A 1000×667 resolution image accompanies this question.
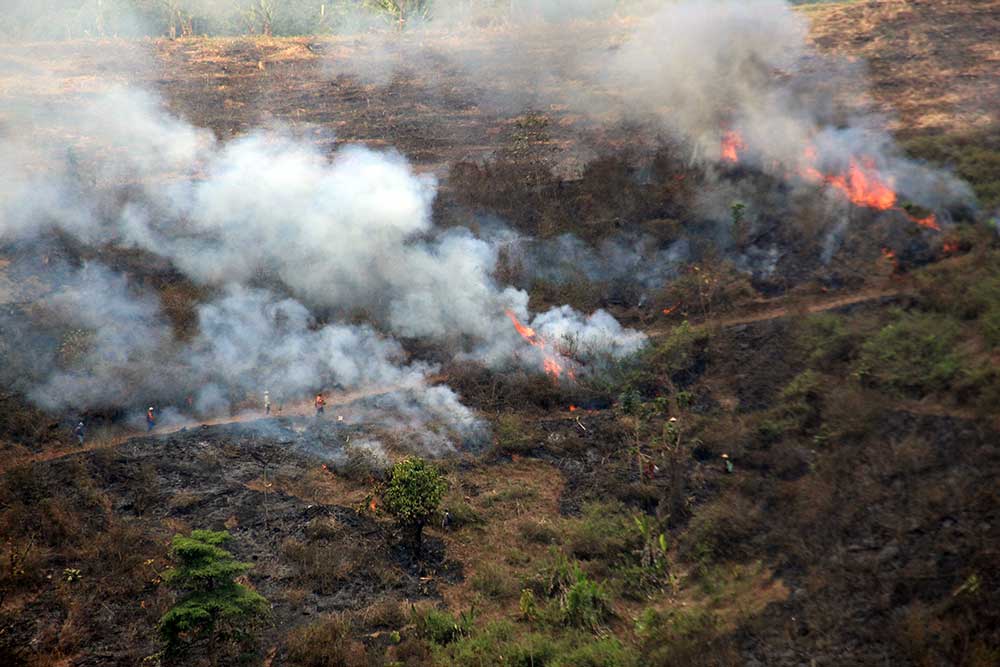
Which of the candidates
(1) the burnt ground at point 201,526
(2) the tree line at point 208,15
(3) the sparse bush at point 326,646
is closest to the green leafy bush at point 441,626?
(1) the burnt ground at point 201,526

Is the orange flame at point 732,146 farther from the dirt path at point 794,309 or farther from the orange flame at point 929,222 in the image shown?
the dirt path at point 794,309

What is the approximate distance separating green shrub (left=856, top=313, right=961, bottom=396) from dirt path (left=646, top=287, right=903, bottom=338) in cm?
203

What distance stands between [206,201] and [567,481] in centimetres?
1611

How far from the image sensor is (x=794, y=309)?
2042 centimetres

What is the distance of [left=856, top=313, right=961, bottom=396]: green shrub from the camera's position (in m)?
15.0

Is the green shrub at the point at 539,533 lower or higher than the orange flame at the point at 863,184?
lower

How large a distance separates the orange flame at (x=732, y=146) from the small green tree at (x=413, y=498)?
54.2ft

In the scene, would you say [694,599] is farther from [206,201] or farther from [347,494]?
[206,201]

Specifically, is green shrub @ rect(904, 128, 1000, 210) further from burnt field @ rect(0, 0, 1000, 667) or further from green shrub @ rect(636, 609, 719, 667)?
green shrub @ rect(636, 609, 719, 667)

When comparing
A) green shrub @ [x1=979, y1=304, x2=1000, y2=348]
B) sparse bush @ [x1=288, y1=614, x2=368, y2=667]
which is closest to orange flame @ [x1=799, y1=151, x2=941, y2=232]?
green shrub @ [x1=979, y1=304, x2=1000, y2=348]

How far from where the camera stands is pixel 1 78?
31516mm

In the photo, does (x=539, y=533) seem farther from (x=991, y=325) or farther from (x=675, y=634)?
(x=991, y=325)

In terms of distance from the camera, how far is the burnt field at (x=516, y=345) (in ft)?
41.6

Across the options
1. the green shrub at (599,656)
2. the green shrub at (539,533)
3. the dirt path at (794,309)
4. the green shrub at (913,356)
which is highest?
the green shrub at (913,356)
